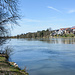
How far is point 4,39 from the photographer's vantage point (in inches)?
497

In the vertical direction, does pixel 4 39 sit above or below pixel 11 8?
below

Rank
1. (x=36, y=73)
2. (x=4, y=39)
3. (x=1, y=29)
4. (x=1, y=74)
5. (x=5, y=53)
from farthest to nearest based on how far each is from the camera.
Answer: (x=5, y=53) < (x=4, y=39) < (x=1, y=29) < (x=36, y=73) < (x=1, y=74)

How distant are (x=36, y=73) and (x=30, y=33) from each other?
113 metres

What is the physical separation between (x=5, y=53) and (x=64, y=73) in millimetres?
9319

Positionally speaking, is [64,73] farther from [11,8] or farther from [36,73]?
[11,8]

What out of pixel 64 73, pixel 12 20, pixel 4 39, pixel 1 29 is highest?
pixel 12 20

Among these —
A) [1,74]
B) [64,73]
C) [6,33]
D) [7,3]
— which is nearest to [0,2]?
[7,3]

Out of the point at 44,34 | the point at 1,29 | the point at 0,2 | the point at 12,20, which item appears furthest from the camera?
the point at 44,34

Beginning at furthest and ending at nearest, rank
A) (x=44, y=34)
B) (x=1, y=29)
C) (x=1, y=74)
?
1. (x=44, y=34)
2. (x=1, y=29)
3. (x=1, y=74)

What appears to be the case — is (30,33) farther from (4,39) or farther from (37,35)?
(4,39)

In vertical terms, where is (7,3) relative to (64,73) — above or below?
above

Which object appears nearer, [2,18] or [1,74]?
[1,74]

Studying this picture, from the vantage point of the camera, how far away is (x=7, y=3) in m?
7.67

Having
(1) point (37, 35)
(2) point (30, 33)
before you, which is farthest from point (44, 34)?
(2) point (30, 33)
